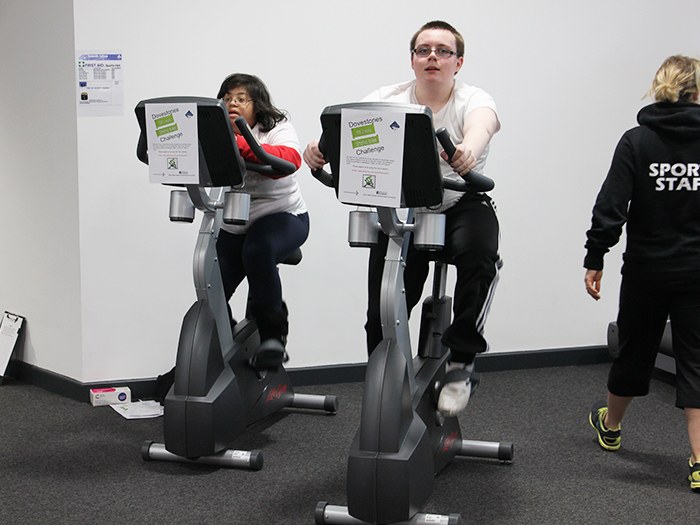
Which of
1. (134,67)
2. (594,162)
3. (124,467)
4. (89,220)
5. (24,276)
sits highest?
(134,67)

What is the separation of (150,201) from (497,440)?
76.1 inches

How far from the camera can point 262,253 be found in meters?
3.52

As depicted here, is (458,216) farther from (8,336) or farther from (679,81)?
(8,336)

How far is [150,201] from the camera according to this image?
164 inches

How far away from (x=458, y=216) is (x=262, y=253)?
91 centimetres

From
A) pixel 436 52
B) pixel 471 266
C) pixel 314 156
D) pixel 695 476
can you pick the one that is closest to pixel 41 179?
pixel 314 156

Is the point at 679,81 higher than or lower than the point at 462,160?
higher

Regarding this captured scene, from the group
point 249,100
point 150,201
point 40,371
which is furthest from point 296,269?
point 40,371

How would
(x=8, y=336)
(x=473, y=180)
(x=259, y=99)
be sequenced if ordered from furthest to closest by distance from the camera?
1. (x=8, y=336)
2. (x=259, y=99)
3. (x=473, y=180)

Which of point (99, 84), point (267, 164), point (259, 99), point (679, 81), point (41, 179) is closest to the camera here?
point (679, 81)

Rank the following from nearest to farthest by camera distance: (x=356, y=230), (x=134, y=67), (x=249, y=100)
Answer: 1. (x=356, y=230)
2. (x=249, y=100)
3. (x=134, y=67)

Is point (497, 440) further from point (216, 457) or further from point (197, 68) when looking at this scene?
point (197, 68)

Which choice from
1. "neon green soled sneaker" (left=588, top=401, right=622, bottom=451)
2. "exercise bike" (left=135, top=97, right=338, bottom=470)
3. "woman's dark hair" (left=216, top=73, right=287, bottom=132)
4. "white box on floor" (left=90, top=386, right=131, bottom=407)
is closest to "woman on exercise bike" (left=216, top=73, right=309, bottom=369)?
"woman's dark hair" (left=216, top=73, right=287, bottom=132)

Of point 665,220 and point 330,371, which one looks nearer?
point 665,220
